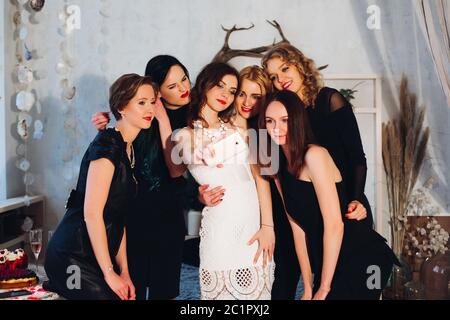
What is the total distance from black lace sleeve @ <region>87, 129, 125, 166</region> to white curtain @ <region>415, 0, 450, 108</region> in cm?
170

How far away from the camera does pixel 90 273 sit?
277cm

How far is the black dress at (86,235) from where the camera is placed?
2742 mm

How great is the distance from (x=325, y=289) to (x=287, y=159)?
665 millimetres

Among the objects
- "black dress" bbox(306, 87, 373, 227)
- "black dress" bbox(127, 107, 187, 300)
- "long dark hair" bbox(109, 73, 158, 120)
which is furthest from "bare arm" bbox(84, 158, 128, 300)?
"black dress" bbox(306, 87, 373, 227)

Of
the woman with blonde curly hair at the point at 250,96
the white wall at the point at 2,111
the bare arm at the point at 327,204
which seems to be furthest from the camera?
the white wall at the point at 2,111

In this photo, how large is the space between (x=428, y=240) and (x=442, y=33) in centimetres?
114

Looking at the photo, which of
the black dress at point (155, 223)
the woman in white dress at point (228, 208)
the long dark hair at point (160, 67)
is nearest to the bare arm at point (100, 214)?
the black dress at point (155, 223)

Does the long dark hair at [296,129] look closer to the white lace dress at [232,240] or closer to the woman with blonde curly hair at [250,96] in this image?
the woman with blonde curly hair at [250,96]

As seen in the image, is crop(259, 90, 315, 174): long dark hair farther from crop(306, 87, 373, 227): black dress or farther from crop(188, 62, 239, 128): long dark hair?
crop(188, 62, 239, 128): long dark hair

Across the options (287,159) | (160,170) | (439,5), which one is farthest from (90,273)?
(439,5)

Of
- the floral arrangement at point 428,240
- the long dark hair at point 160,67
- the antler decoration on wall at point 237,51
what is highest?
the antler decoration on wall at point 237,51

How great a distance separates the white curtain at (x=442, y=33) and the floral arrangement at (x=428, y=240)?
0.70 m

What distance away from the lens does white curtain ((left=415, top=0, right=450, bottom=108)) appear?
116 inches

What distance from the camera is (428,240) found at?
3125 mm
